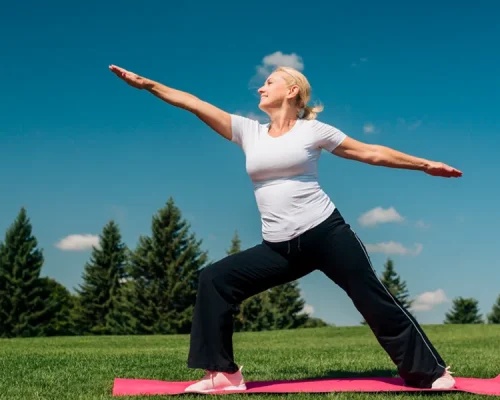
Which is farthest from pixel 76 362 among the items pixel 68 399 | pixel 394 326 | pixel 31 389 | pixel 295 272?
pixel 394 326

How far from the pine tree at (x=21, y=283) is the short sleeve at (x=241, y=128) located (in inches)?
1636

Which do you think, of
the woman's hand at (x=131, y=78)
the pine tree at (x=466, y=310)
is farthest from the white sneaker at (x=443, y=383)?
the pine tree at (x=466, y=310)

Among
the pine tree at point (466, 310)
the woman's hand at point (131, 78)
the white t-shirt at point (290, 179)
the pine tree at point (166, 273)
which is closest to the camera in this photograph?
the white t-shirt at point (290, 179)

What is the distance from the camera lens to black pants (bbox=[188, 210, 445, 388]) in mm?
4727

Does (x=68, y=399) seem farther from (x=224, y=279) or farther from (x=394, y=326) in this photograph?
(x=394, y=326)

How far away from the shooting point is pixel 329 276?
4.86 meters

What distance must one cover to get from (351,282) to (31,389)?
2.73m

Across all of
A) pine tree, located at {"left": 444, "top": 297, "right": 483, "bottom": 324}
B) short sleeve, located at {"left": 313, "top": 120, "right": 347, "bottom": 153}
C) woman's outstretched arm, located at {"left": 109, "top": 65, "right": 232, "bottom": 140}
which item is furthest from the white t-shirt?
pine tree, located at {"left": 444, "top": 297, "right": 483, "bottom": 324}

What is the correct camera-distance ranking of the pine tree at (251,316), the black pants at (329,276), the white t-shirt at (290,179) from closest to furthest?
1. the white t-shirt at (290,179)
2. the black pants at (329,276)
3. the pine tree at (251,316)

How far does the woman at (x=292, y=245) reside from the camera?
15.3 ft

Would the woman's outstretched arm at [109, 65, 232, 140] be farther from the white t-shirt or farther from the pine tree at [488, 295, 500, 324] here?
the pine tree at [488, 295, 500, 324]

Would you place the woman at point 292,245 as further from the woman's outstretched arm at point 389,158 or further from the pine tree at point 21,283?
the pine tree at point 21,283

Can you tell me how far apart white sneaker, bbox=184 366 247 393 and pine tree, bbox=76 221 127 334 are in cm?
4291

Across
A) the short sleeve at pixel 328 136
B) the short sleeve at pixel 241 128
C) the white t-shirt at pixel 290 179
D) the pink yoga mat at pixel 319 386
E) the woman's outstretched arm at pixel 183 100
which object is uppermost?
the woman's outstretched arm at pixel 183 100
